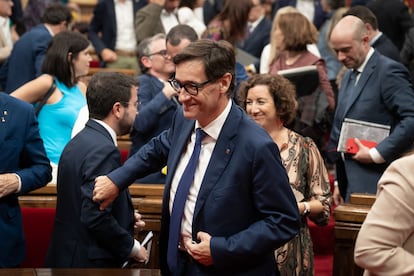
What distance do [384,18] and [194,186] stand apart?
4.25 m

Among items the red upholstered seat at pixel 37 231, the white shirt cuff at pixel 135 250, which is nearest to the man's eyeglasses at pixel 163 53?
the red upholstered seat at pixel 37 231

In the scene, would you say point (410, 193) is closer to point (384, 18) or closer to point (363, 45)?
point (363, 45)

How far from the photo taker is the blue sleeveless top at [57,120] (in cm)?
521

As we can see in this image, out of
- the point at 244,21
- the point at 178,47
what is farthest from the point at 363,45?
the point at 244,21

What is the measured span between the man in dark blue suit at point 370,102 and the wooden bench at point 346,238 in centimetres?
66

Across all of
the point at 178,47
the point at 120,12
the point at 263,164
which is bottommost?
the point at 120,12

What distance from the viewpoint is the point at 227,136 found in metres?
3.18

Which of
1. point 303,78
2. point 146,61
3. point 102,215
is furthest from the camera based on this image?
point 303,78

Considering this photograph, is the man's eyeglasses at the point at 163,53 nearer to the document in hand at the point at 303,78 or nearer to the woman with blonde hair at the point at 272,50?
the document in hand at the point at 303,78

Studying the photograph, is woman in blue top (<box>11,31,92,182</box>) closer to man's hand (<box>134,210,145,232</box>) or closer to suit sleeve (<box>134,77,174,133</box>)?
suit sleeve (<box>134,77,174,133</box>)

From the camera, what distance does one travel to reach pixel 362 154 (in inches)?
192

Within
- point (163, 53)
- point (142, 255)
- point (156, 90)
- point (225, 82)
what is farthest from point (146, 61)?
point (225, 82)

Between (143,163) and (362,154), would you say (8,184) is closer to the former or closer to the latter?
(143,163)

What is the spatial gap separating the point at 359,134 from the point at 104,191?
2082 mm
